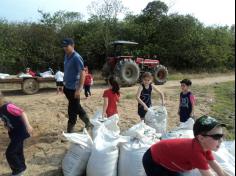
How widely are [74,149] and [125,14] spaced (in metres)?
16.9

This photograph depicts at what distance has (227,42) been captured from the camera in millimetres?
19719

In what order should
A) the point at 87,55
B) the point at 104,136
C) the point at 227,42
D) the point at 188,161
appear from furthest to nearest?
the point at 227,42, the point at 87,55, the point at 104,136, the point at 188,161

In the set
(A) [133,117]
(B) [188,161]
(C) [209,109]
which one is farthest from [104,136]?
(C) [209,109]

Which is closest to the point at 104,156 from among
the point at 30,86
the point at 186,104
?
the point at 186,104

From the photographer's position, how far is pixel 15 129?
422cm

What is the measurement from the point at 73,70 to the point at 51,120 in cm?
196

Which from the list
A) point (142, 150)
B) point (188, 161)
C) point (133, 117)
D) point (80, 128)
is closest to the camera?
point (188, 161)

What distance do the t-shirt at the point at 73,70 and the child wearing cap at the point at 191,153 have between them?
2662 mm

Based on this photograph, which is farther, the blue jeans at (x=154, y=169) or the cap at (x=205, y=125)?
the blue jeans at (x=154, y=169)

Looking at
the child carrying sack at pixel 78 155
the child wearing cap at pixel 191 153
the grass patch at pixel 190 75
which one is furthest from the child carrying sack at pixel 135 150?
the grass patch at pixel 190 75

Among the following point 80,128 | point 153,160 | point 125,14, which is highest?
point 125,14

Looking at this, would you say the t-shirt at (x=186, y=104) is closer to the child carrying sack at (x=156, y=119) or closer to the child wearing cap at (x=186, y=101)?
the child wearing cap at (x=186, y=101)

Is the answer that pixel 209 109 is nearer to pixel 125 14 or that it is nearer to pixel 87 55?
pixel 87 55

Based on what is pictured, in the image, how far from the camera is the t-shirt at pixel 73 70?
544cm
